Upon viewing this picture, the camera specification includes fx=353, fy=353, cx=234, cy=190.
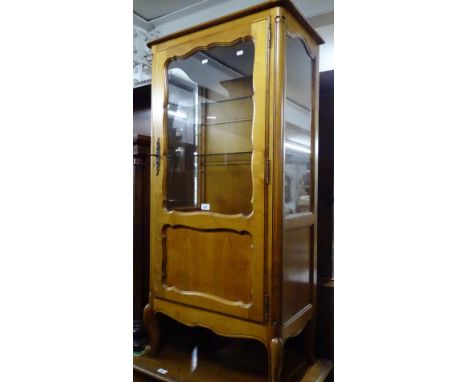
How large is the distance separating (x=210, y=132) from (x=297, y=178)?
59 centimetres

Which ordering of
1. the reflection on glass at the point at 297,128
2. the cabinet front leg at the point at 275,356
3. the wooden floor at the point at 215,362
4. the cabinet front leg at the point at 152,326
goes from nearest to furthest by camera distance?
the cabinet front leg at the point at 275,356
the reflection on glass at the point at 297,128
the wooden floor at the point at 215,362
the cabinet front leg at the point at 152,326

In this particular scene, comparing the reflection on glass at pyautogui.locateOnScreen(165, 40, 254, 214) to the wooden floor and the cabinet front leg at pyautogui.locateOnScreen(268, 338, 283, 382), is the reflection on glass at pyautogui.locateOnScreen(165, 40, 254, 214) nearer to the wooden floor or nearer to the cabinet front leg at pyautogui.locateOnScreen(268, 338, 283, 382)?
the cabinet front leg at pyautogui.locateOnScreen(268, 338, 283, 382)

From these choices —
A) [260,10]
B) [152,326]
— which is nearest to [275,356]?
[152,326]

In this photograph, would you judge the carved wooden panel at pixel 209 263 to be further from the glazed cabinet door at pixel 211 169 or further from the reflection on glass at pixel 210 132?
the reflection on glass at pixel 210 132

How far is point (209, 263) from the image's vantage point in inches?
54.4

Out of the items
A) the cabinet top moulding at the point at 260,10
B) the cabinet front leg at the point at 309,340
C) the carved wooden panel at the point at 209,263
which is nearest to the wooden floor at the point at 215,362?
the cabinet front leg at the point at 309,340

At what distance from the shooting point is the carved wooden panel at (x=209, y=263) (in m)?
1.30

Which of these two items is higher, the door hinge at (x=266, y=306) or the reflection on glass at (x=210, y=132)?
the reflection on glass at (x=210, y=132)

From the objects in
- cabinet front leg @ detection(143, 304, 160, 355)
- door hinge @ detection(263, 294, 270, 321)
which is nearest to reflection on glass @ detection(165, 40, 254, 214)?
door hinge @ detection(263, 294, 270, 321)

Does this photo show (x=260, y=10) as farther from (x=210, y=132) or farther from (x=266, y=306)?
(x=266, y=306)
